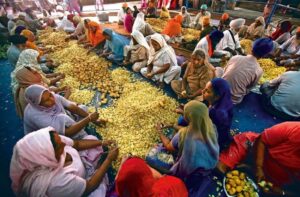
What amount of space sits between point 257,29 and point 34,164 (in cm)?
765

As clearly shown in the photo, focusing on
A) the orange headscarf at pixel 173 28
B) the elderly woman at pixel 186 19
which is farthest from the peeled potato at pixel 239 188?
the elderly woman at pixel 186 19

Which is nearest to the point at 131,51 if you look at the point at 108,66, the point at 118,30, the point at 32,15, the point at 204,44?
the point at 108,66

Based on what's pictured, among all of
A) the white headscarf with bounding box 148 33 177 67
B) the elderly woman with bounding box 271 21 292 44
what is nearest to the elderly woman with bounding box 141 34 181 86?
the white headscarf with bounding box 148 33 177 67

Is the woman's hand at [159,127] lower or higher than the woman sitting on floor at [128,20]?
lower

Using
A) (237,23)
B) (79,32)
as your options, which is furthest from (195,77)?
(79,32)

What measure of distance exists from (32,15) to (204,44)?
7983 millimetres

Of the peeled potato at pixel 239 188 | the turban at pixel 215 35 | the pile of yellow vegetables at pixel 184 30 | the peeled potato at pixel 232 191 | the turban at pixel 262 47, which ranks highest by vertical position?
the turban at pixel 262 47

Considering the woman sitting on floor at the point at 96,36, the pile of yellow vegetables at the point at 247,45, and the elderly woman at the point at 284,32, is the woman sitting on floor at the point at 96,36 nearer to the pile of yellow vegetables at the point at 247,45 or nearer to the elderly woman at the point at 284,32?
the pile of yellow vegetables at the point at 247,45

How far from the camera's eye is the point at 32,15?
8.75 meters

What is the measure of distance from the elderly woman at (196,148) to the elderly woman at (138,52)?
10.8 feet

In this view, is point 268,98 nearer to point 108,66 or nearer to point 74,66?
point 108,66

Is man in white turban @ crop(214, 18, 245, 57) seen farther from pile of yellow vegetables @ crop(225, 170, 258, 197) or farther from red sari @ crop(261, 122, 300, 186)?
pile of yellow vegetables @ crop(225, 170, 258, 197)

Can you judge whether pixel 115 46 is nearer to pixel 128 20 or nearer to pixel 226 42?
pixel 128 20

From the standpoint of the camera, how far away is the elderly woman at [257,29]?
687cm
